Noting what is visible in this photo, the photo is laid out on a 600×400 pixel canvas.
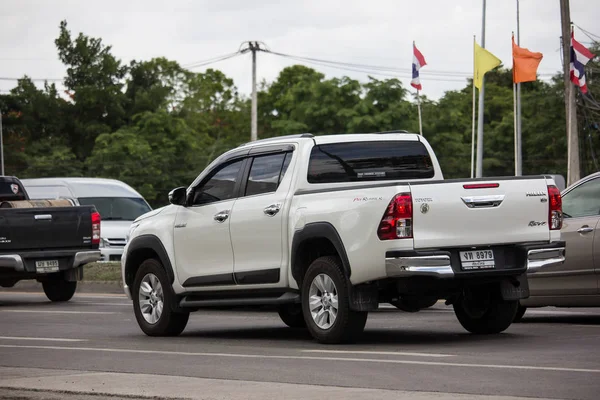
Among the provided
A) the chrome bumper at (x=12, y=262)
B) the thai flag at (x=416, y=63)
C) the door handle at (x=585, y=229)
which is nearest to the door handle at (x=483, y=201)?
A: the door handle at (x=585, y=229)

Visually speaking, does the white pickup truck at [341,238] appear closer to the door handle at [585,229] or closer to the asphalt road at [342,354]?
the asphalt road at [342,354]

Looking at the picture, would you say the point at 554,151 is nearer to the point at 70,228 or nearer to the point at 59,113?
the point at 59,113

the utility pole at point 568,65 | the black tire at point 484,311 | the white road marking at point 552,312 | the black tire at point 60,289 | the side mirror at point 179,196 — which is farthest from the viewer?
the utility pole at point 568,65

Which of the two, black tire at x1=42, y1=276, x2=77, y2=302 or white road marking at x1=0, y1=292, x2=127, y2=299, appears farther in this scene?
white road marking at x1=0, y1=292, x2=127, y2=299

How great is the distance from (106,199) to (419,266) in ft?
62.2

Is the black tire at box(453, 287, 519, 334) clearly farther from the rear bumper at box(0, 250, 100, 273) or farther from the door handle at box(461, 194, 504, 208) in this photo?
the rear bumper at box(0, 250, 100, 273)

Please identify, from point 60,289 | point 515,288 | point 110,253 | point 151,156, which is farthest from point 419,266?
point 151,156

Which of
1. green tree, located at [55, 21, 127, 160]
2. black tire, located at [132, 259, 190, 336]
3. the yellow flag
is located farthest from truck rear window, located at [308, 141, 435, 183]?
green tree, located at [55, 21, 127, 160]

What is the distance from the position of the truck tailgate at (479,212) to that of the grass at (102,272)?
44.7 ft

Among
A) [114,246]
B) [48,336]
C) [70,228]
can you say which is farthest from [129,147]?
[48,336]

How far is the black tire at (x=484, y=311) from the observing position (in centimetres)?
1225

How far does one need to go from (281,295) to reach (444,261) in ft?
6.60

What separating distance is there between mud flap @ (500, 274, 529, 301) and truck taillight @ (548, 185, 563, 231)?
56 centimetres

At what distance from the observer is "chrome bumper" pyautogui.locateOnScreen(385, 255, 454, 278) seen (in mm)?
10797
